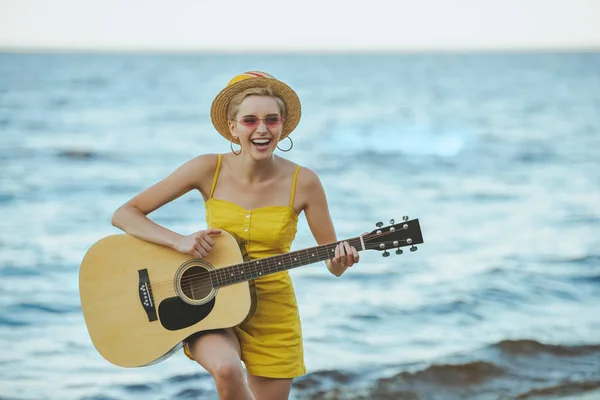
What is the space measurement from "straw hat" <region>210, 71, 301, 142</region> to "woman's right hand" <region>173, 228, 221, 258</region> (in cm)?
39

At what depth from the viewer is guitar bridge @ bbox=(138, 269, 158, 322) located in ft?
10.1

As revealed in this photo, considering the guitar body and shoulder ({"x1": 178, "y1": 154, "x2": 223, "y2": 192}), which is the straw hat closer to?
shoulder ({"x1": 178, "y1": 154, "x2": 223, "y2": 192})

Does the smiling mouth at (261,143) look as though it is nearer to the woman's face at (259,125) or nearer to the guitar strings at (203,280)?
the woman's face at (259,125)

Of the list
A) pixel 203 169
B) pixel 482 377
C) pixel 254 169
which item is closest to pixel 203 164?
pixel 203 169

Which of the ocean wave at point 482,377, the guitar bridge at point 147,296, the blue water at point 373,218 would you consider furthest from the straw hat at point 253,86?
the blue water at point 373,218

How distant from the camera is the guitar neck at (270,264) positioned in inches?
117

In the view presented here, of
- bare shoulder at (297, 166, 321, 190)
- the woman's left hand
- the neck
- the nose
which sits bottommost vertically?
the woman's left hand

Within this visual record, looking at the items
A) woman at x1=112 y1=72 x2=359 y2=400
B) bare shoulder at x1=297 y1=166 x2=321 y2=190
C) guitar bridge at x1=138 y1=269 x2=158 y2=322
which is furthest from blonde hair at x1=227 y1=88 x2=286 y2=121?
guitar bridge at x1=138 y1=269 x2=158 y2=322

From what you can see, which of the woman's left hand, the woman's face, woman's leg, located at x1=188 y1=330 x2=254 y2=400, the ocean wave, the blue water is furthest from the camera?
the blue water

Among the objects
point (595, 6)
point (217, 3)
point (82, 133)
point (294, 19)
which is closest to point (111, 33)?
point (217, 3)

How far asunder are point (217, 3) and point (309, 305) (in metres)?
21.1

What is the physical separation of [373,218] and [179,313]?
744 cm

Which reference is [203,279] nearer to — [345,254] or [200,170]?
[200,170]

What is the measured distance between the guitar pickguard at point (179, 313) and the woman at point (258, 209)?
67 millimetres
